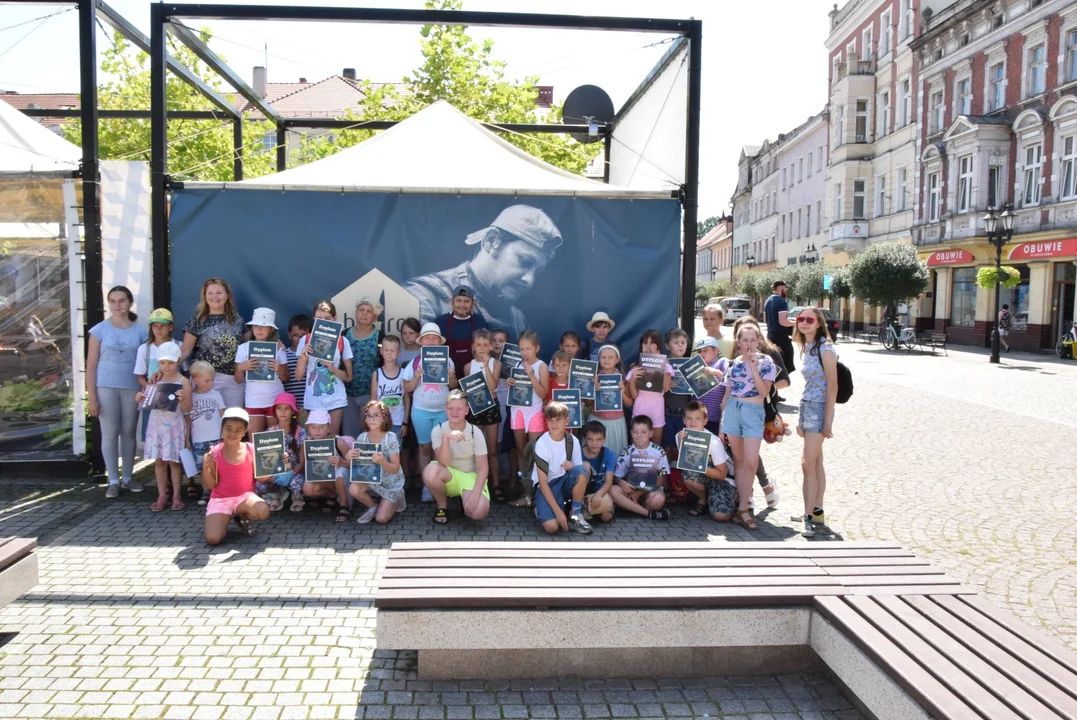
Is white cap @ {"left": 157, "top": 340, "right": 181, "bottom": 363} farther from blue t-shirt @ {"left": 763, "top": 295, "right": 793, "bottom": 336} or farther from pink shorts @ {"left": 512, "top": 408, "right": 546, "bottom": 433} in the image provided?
blue t-shirt @ {"left": 763, "top": 295, "right": 793, "bottom": 336}

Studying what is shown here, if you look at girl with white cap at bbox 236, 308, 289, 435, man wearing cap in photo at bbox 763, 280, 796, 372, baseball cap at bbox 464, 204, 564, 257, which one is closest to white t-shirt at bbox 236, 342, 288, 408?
girl with white cap at bbox 236, 308, 289, 435

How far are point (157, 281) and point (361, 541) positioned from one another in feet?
12.1

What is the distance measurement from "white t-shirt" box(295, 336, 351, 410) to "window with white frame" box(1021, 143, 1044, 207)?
29434 millimetres

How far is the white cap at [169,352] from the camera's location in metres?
6.83

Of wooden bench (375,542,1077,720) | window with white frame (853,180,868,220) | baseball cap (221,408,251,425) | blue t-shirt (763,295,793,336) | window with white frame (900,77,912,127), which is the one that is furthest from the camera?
window with white frame (853,180,868,220)

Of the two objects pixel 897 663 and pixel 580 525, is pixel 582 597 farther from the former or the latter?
pixel 580 525

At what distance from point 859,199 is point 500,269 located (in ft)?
132

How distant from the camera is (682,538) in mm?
6105

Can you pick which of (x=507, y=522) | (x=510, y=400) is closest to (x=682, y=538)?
(x=507, y=522)

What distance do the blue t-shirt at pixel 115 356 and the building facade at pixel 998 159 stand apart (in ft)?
92.0

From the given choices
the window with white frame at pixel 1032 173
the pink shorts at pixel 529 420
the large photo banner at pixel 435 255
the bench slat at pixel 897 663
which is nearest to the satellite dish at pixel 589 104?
the large photo banner at pixel 435 255

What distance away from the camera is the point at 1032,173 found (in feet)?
94.5

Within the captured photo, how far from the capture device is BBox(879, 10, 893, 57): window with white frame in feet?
131

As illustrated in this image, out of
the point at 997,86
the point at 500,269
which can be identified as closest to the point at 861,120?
the point at 997,86
